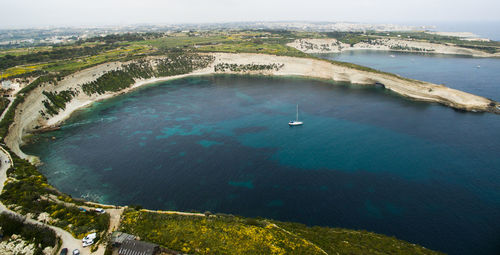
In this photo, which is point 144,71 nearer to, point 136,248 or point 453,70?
point 136,248

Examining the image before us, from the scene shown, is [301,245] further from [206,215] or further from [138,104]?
[138,104]

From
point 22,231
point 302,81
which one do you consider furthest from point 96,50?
point 22,231

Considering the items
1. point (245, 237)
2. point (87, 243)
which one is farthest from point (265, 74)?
point (87, 243)

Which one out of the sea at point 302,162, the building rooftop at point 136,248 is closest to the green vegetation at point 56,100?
the sea at point 302,162

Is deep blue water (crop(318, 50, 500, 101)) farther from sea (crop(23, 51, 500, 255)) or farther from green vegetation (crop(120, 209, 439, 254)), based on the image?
green vegetation (crop(120, 209, 439, 254))

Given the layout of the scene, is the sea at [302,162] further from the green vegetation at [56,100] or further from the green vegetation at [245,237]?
the green vegetation at [56,100]
